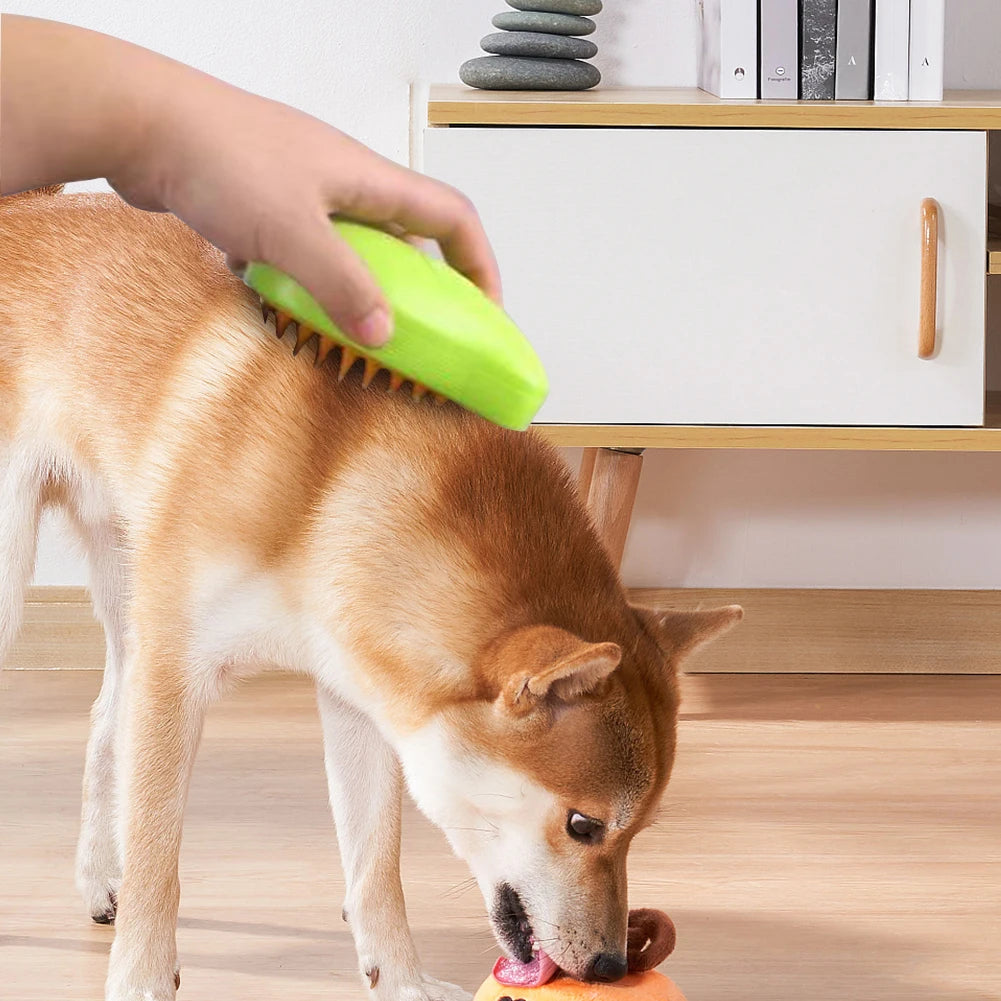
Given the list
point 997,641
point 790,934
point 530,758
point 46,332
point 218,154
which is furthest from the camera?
point 997,641

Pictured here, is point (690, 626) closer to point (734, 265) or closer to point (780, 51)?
point (734, 265)

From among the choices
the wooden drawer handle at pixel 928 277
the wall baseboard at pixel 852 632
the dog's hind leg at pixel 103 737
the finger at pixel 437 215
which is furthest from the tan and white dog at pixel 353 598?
the wall baseboard at pixel 852 632

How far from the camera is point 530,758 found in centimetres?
100

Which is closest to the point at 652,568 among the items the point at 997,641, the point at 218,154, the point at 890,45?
the point at 997,641

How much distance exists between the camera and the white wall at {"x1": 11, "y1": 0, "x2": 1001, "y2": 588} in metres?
2.10

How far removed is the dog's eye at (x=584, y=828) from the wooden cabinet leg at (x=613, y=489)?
99cm

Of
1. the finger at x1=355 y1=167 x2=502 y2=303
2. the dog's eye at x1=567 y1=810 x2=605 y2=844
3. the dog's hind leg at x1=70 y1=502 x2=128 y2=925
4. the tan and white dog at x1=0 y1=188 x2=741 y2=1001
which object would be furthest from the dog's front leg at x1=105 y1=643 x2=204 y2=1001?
the finger at x1=355 y1=167 x2=502 y2=303

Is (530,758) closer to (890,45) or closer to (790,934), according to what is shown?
(790,934)

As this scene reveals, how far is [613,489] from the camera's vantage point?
1.99 meters

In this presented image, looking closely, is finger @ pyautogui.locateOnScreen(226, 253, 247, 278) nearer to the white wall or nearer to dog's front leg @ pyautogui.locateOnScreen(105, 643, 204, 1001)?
dog's front leg @ pyautogui.locateOnScreen(105, 643, 204, 1001)

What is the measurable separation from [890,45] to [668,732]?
125 cm

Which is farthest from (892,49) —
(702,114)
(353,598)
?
(353,598)

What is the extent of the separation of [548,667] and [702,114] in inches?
42.6

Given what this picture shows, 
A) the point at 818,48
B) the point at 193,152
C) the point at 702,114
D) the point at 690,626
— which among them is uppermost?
the point at 818,48
